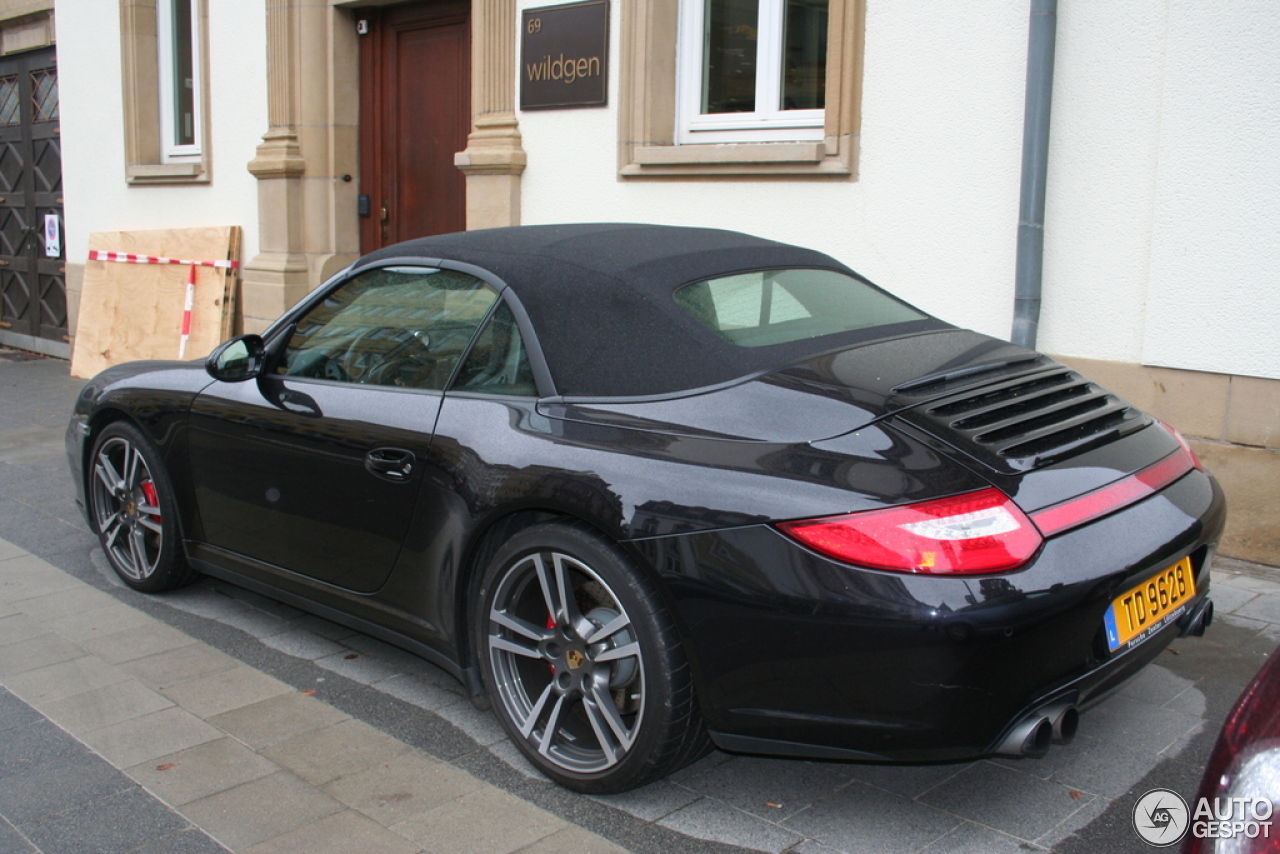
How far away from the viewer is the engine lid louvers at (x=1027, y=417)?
109 inches

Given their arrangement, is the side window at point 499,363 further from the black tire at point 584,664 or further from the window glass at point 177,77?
the window glass at point 177,77

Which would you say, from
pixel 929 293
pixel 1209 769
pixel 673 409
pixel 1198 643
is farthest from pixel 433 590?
pixel 929 293

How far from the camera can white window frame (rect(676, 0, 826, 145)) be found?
710cm

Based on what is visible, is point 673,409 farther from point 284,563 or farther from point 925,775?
point 284,563

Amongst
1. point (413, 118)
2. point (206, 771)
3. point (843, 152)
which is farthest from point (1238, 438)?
point (413, 118)

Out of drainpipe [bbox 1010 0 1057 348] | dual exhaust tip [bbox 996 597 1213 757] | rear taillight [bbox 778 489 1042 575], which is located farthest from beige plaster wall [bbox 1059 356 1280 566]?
rear taillight [bbox 778 489 1042 575]

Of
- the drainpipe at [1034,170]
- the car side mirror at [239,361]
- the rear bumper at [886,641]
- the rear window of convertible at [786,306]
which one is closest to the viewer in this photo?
→ the rear bumper at [886,641]

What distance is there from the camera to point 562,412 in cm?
313

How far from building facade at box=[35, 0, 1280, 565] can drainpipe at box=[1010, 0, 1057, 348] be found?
0.37 feet

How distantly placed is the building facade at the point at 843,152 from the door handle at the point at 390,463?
11.8 ft

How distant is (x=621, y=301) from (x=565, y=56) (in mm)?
5123

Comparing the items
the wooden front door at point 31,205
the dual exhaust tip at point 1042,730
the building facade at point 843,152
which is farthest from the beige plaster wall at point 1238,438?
the wooden front door at point 31,205

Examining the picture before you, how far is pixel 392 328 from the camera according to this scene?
3795 millimetres

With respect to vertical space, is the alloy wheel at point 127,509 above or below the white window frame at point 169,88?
below
